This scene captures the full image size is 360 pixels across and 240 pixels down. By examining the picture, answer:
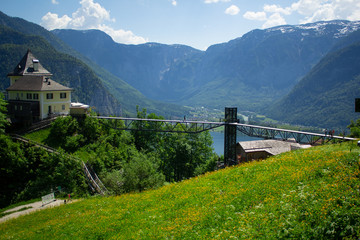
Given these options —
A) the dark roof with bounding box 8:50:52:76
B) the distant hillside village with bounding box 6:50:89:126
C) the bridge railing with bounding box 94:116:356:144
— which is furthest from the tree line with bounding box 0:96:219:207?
the dark roof with bounding box 8:50:52:76

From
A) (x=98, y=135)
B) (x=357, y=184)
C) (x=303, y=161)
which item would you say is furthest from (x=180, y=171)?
(x=357, y=184)

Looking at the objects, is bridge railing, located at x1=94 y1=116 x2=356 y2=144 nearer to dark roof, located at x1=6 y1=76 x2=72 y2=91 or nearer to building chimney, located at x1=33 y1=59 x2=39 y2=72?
dark roof, located at x1=6 y1=76 x2=72 y2=91

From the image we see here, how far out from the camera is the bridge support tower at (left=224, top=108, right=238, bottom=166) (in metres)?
46.6

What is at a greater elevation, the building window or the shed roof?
the building window

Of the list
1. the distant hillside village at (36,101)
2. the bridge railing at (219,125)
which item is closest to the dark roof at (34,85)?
the distant hillside village at (36,101)

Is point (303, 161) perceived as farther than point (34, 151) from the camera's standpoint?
No

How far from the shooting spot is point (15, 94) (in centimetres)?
5425

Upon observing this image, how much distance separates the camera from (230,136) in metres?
47.3

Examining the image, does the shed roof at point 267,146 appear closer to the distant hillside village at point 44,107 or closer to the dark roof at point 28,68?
the distant hillside village at point 44,107

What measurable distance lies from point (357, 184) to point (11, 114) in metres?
55.4

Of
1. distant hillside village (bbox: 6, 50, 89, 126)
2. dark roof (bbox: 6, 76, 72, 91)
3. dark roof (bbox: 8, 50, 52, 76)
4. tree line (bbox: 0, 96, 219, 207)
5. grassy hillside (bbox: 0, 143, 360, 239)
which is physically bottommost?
tree line (bbox: 0, 96, 219, 207)

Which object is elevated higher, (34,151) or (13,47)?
(13,47)

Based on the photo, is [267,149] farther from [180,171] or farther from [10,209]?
[10,209]

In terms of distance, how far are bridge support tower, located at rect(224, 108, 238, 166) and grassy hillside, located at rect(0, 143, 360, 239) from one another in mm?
27138
